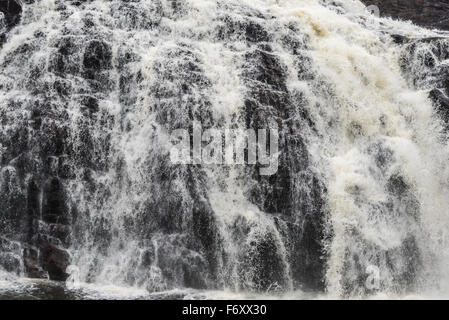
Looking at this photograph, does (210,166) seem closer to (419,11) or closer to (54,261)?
(54,261)

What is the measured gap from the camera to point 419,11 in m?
22.6

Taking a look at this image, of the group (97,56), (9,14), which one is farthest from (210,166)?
(9,14)

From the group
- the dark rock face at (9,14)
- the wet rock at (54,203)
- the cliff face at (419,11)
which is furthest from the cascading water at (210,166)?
the cliff face at (419,11)

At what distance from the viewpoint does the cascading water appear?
38.9 feet

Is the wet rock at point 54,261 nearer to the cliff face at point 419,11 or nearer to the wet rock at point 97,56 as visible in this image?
the wet rock at point 97,56

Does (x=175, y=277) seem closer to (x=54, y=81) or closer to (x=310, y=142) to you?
(x=310, y=142)

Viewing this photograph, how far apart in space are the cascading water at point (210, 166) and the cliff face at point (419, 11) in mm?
7844

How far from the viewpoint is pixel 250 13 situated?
1584 centimetres

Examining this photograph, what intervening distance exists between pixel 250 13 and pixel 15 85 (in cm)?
669

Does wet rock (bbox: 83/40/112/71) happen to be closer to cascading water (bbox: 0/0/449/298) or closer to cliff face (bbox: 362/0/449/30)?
cascading water (bbox: 0/0/449/298)

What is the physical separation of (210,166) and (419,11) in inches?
564

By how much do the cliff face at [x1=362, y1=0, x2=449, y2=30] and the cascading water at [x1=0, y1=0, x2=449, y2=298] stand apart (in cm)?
784

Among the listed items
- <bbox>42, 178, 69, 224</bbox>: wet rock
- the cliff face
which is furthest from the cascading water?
the cliff face
